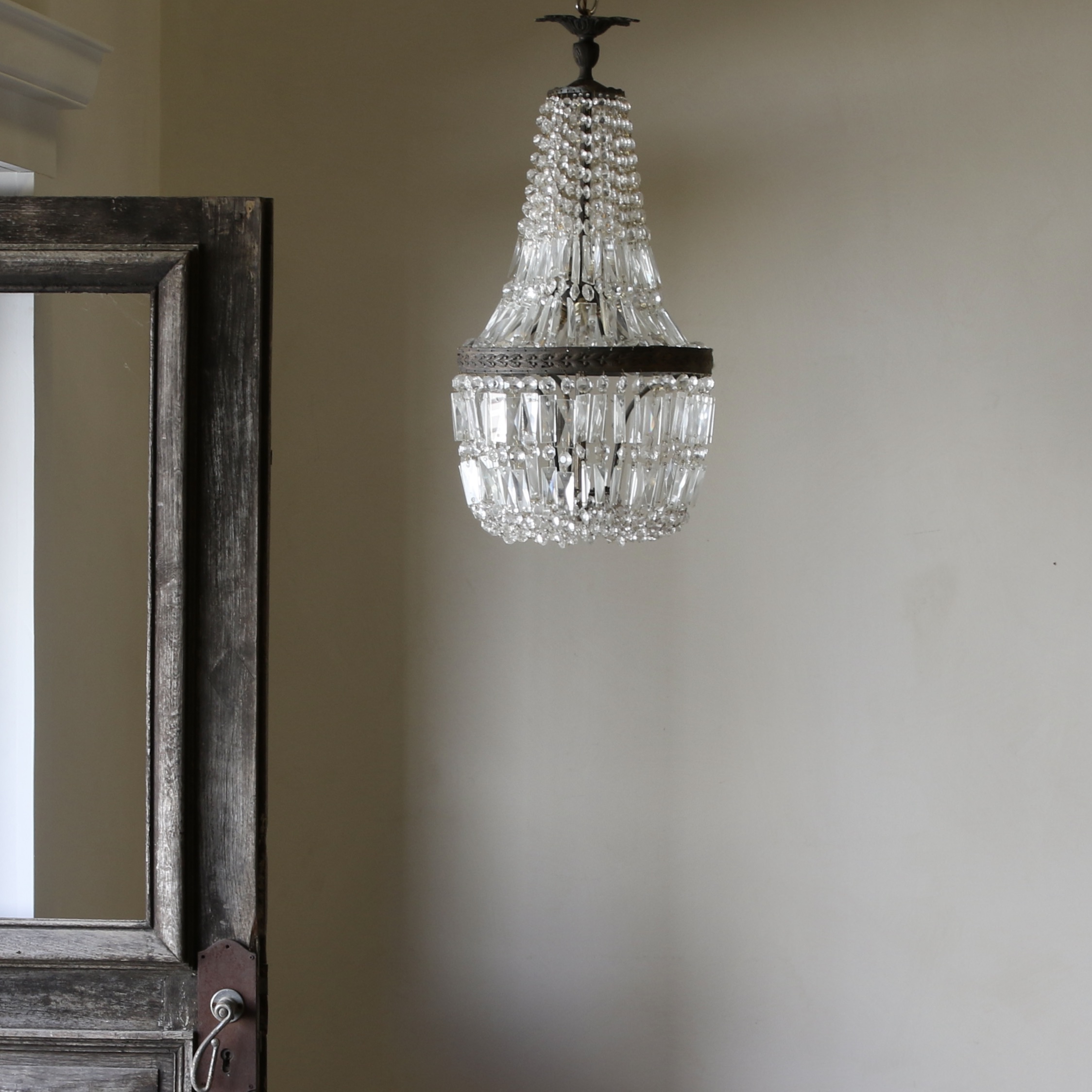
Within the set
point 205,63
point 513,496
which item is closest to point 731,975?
point 513,496

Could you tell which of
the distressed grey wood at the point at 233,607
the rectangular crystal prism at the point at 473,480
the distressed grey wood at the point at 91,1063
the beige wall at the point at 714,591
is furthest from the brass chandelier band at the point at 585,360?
the distressed grey wood at the point at 91,1063

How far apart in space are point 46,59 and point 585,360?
0.79 meters

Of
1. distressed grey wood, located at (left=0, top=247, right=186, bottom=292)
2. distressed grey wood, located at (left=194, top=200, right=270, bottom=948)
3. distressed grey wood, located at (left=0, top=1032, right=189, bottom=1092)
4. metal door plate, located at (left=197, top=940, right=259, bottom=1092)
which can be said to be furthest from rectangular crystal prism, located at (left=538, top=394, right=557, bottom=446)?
distressed grey wood, located at (left=0, top=1032, right=189, bottom=1092)

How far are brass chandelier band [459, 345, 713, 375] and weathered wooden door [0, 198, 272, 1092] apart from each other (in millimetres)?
276

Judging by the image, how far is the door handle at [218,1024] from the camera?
1.31 metres

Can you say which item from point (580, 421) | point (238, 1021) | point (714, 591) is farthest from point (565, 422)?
point (238, 1021)

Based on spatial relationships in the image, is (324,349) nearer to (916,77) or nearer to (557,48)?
(557,48)

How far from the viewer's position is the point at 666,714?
182 cm

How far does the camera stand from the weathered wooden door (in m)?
1.33

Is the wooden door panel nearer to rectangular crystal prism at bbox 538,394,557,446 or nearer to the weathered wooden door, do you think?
the weathered wooden door

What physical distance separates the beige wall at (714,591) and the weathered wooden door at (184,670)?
0.41 m

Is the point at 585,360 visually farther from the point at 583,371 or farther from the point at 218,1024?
the point at 218,1024

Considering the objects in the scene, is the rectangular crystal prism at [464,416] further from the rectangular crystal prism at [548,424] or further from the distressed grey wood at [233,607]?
the distressed grey wood at [233,607]

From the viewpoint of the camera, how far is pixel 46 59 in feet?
4.72
